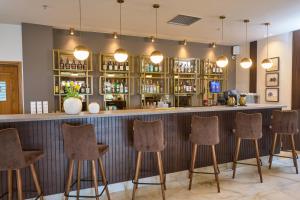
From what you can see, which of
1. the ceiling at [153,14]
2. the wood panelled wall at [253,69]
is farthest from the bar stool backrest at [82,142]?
the wood panelled wall at [253,69]

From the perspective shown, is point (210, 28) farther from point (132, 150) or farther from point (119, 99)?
point (132, 150)

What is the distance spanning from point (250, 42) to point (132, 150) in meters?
5.31

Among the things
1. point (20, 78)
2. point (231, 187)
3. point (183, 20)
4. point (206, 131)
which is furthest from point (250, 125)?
point (20, 78)

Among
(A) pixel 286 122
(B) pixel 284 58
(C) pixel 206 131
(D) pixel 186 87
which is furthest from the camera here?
(D) pixel 186 87

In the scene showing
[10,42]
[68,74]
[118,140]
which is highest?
[10,42]

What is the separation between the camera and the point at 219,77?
22.9 feet

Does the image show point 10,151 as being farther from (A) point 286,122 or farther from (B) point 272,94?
(B) point 272,94

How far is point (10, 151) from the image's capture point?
2252 millimetres

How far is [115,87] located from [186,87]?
2.04m

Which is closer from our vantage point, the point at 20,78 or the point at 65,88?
the point at 20,78

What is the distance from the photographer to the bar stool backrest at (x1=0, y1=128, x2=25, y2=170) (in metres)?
2.24

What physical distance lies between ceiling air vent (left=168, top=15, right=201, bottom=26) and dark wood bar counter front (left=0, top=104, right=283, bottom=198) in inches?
77.7

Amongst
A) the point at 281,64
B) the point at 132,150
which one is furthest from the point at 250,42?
the point at 132,150

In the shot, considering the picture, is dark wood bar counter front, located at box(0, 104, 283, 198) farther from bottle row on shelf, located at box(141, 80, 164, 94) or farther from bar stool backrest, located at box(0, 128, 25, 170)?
bottle row on shelf, located at box(141, 80, 164, 94)
